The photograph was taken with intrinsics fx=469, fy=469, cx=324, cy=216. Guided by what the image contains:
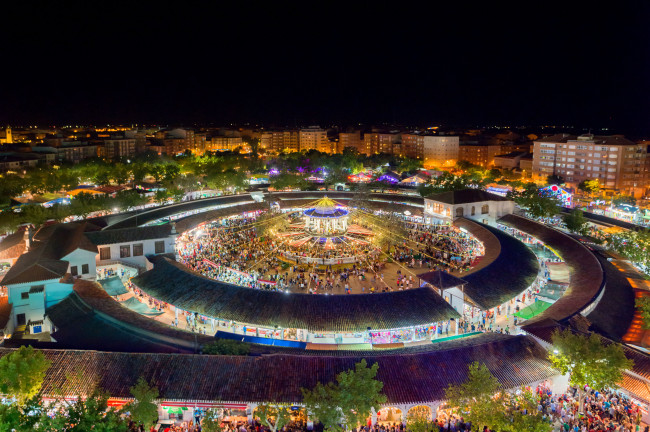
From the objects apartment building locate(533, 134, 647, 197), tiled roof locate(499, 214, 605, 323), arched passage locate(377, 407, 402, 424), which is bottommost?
arched passage locate(377, 407, 402, 424)

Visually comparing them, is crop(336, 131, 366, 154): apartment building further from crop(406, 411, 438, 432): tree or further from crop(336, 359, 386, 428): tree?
crop(336, 359, 386, 428): tree

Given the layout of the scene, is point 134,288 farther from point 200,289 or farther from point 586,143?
point 586,143

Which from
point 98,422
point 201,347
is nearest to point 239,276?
point 201,347

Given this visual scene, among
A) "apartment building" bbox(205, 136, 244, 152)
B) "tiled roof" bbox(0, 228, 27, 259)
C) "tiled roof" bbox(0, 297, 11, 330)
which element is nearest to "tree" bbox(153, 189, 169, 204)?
"tiled roof" bbox(0, 228, 27, 259)

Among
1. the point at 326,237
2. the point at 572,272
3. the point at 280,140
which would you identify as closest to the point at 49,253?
the point at 326,237

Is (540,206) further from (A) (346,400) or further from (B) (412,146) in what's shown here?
(B) (412,146)

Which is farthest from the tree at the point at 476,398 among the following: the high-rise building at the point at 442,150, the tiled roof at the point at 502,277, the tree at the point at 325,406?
the high-rise building at the point at 442,150
